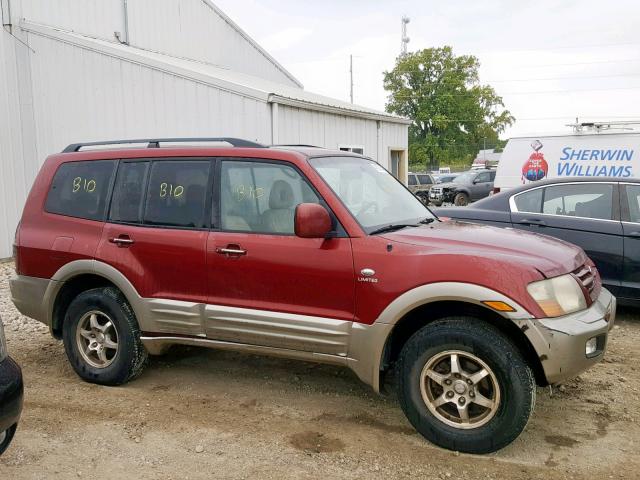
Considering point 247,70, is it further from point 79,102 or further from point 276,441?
point 276,441

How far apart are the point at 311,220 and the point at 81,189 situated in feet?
7.34

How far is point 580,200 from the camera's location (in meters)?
6.59

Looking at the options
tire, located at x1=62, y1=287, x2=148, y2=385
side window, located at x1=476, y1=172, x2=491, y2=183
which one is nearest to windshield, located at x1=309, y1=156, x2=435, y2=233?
tire, located at x1=62, y1=287, x2=148, y2=385

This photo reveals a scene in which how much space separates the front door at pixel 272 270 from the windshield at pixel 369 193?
0.72 ft

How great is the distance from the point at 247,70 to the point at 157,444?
19.7m

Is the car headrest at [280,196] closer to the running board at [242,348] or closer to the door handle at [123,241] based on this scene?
the running board at [242,348]

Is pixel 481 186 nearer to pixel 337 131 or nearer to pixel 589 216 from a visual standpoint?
pixel 337 131

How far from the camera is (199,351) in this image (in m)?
5.66

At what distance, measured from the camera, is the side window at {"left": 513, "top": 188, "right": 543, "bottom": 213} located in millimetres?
6805

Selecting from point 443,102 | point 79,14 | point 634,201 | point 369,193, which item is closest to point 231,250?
point 369,193

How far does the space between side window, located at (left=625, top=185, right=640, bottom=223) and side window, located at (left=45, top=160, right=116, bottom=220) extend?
5.13 metres

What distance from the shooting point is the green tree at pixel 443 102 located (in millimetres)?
57688

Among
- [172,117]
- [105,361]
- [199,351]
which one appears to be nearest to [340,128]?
[172,117]

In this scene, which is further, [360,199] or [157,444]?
[360,199]
